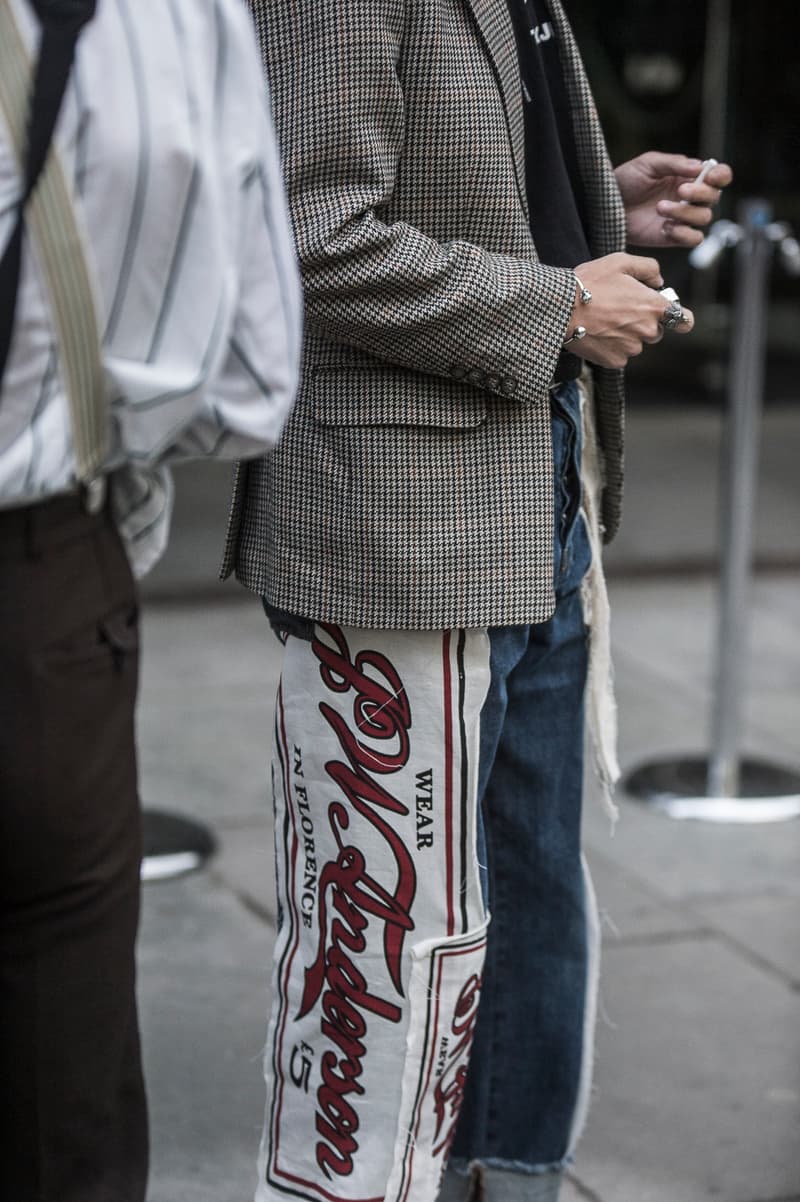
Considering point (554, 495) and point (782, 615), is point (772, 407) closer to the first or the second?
point (782, 615)

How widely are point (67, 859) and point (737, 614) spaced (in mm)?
3262

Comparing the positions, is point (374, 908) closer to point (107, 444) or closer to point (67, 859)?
point (67, 859)

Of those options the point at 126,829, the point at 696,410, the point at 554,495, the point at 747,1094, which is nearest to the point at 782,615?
the point at 696,410

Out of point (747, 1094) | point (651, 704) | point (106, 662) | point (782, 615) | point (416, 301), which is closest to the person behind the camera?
point (106, 662)

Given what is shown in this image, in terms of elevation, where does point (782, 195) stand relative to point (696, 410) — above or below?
above

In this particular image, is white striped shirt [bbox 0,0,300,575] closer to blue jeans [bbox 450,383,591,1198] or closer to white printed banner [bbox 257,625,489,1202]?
white printed banner [bbox 257,625,489,1202]

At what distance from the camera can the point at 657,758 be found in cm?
482

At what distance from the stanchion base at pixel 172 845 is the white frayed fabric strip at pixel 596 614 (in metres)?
1.70

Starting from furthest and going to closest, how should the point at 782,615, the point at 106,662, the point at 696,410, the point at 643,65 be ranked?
1. the point at 696,410
2. the point at 643,65
3. the point at 782,615
4. the point at 106,662

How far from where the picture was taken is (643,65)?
8.42 m

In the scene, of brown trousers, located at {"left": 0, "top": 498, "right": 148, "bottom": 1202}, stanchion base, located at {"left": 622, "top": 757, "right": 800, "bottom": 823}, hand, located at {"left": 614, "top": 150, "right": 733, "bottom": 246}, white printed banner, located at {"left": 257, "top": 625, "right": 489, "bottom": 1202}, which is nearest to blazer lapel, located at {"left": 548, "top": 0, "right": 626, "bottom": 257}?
hand, located at {"left": 614, "top": 150, "right": 733, "bottom": 246}

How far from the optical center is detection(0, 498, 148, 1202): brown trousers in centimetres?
152

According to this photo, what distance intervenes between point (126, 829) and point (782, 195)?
7.88 m

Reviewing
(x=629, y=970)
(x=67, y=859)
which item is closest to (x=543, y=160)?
(x=67, y=859)
